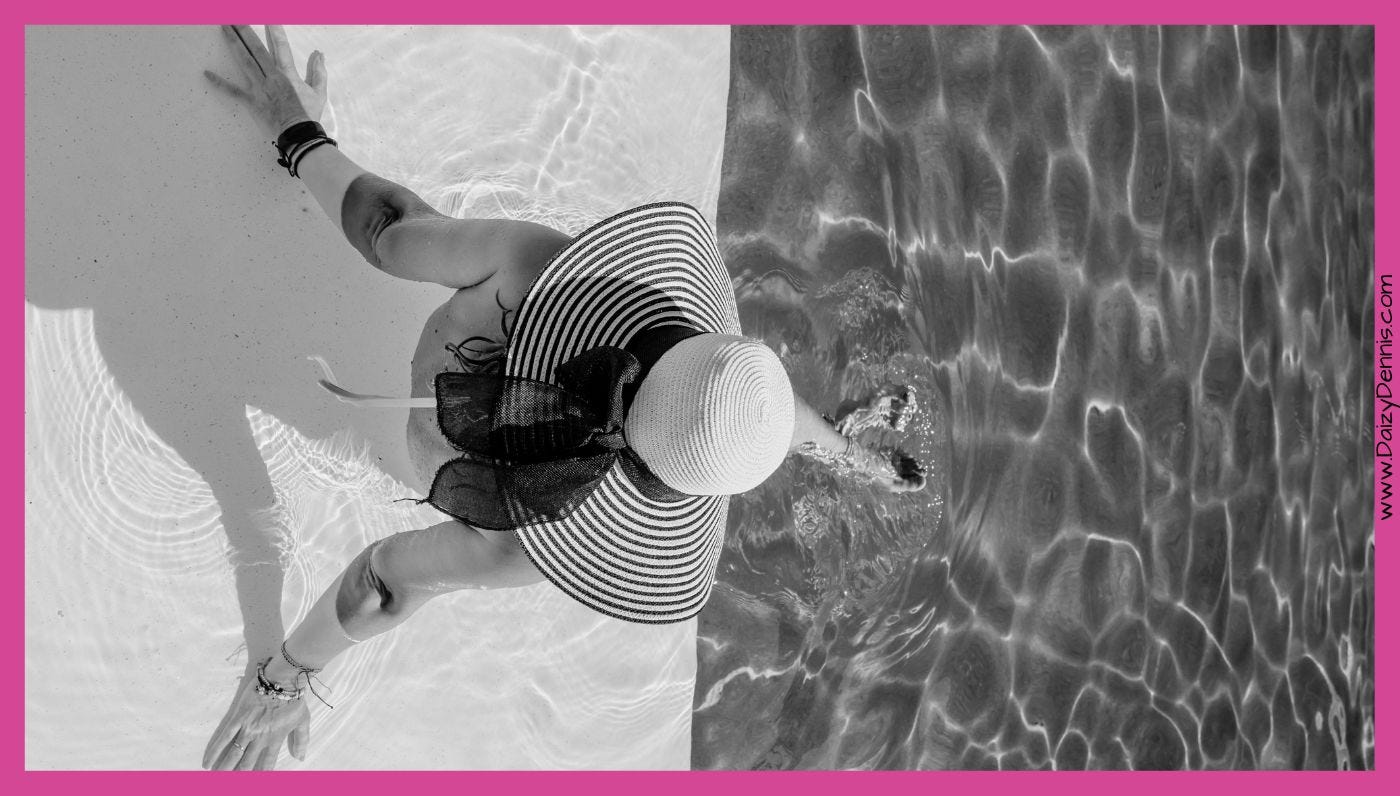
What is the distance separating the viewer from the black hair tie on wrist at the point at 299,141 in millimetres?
2303

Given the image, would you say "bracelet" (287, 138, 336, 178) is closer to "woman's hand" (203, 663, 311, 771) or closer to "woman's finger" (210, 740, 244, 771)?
"woman's hand" (203, 663, 311, 771)

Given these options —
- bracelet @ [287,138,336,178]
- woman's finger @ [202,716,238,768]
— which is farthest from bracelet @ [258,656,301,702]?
bracelet @ [287,138,336,178]

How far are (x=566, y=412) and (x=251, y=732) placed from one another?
1.42 metres

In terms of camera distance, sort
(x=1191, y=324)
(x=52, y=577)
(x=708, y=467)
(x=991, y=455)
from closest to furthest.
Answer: (x=708, y=467), (x=52, y=577), (x=991, y=455), (x=1191, y=324)

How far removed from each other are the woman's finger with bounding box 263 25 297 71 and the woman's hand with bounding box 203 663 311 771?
1.41 m

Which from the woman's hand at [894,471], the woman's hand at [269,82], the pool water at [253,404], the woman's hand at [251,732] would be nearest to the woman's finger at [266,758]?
the woman's hand at [251,732]

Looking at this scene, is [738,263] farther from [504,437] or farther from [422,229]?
[504,437]

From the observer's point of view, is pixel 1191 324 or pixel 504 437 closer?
pixel 504 437

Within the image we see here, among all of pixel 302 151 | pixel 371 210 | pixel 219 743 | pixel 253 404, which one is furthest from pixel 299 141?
pixel 219 743

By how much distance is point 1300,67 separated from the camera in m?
4.01

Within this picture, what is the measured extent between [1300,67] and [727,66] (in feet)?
7.96

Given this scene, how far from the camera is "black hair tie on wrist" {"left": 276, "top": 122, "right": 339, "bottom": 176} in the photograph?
7.55 feet

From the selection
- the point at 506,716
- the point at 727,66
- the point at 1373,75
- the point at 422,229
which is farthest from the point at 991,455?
the point at 1373,75

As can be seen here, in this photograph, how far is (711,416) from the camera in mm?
1368
